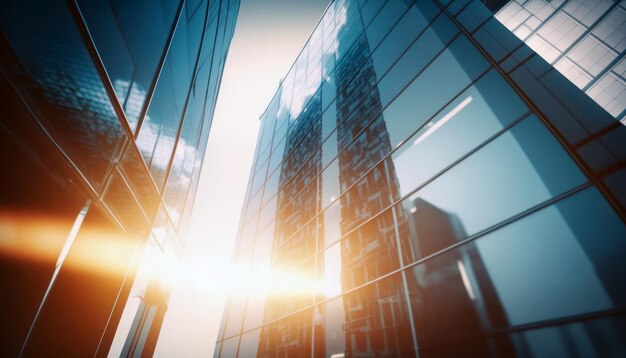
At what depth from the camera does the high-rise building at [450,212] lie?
7.82ft

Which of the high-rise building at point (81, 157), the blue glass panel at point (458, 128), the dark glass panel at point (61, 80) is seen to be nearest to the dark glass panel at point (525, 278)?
the blue glass panel at point (458, 128)

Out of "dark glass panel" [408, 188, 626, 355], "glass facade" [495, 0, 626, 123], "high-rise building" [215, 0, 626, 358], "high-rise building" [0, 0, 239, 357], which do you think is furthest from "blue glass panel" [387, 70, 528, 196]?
"glass facade" [495, 0, 626, 123]

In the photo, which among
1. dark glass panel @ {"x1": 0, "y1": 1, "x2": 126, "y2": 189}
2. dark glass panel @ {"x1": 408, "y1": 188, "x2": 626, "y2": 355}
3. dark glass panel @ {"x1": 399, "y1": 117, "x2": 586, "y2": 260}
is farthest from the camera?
dark glass panel @ {"x1": 399, "y1": 117, "x2": 586, "y2": 260}

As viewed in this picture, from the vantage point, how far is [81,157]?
4.48m

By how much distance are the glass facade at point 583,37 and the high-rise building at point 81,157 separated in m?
15.7

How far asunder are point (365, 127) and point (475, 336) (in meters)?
4.62

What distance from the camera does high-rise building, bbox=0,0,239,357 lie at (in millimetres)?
2896

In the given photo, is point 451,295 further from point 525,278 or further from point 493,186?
point 493,186

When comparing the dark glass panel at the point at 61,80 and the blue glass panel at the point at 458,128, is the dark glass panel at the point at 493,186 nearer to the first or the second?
the blue glass panel at the point at 458,128

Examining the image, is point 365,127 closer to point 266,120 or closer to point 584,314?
point 584,314

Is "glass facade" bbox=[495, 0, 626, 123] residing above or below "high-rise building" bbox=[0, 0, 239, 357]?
above

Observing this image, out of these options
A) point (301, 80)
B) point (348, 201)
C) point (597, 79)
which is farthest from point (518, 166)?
point (597, 79)

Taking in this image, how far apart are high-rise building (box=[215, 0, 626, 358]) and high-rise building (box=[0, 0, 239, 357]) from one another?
3833 mm

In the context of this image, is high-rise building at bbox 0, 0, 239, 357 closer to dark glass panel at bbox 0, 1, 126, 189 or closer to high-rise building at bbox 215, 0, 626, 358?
dark glass panel at bbox 0, 1, 126, 189
